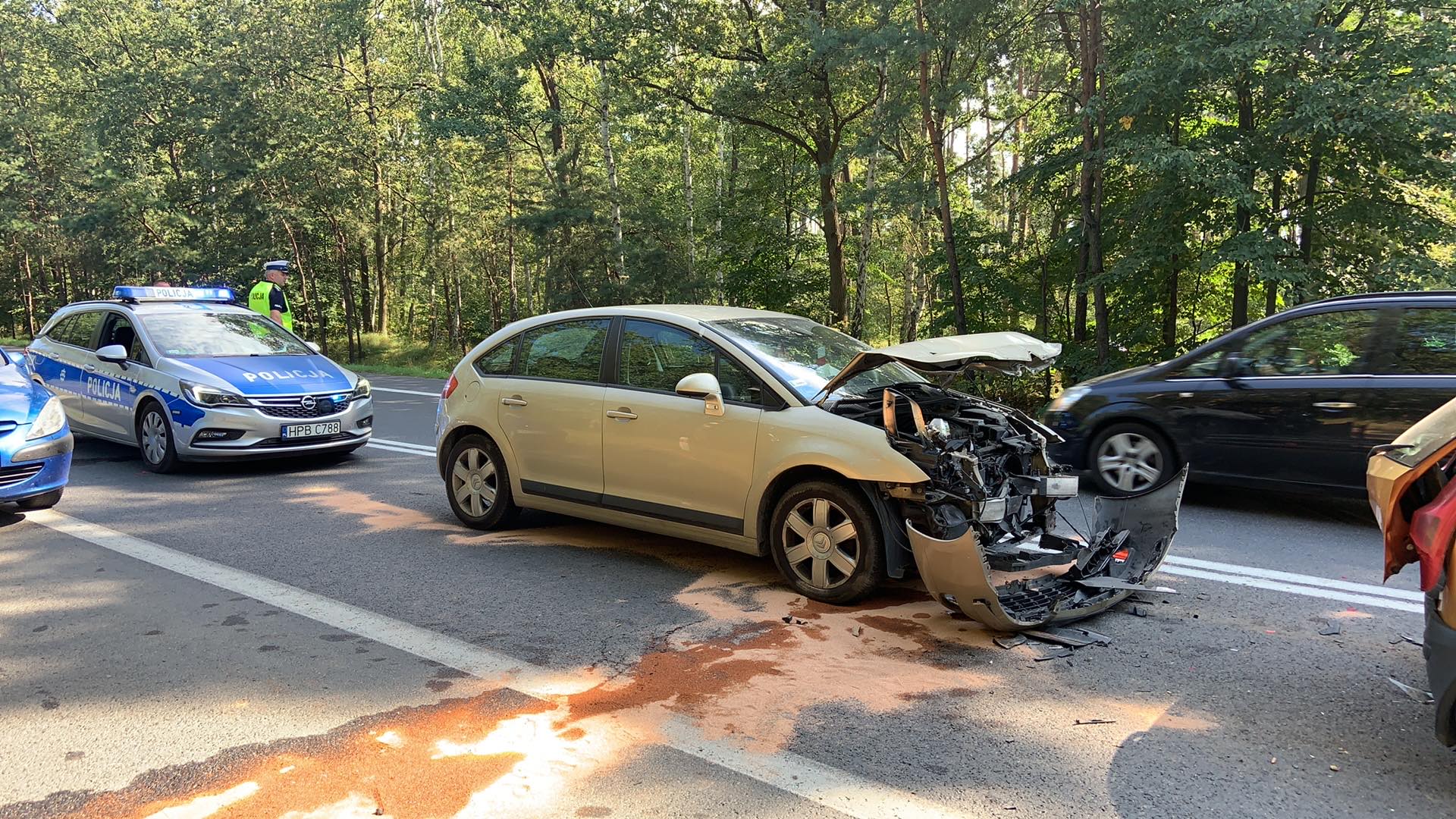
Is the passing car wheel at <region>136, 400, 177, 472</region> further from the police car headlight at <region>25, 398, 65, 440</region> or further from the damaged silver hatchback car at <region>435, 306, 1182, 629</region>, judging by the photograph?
the damaged silver hatchback car at <region>435, 306, 1182, 629</region>

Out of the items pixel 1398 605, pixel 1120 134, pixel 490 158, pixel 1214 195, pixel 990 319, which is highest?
pixel 490 158

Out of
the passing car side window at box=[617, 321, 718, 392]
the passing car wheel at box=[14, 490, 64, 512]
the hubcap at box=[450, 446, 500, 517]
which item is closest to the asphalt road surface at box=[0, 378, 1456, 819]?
the hubcap at box=[450, 446, 500, 517]

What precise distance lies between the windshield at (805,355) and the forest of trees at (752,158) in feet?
22.5

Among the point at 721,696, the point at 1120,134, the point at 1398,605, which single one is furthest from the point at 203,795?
the point at 1120,134

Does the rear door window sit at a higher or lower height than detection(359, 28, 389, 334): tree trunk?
lower

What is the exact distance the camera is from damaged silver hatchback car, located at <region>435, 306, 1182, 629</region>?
455 centimetres

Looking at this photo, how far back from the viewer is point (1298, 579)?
5.10m

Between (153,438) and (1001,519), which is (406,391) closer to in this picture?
(153,438)

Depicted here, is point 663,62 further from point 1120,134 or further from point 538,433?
point 538,433

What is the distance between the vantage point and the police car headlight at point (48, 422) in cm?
635

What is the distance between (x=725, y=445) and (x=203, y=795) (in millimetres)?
3004

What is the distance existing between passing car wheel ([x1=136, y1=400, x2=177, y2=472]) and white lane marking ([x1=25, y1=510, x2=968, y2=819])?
174 cm

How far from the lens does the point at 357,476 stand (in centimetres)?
835

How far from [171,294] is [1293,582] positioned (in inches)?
421
